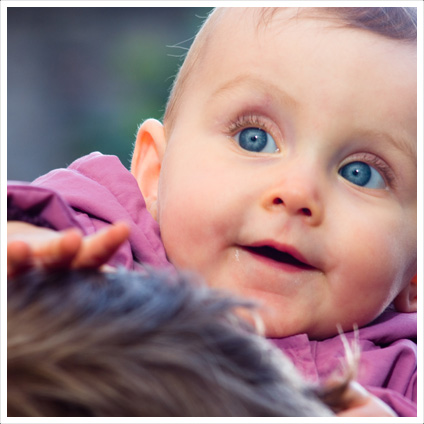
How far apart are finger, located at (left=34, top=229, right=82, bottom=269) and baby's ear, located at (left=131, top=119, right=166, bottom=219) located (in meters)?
0.38

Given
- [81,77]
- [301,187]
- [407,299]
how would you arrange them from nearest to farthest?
[301,187] < [407,299] < [81,77]

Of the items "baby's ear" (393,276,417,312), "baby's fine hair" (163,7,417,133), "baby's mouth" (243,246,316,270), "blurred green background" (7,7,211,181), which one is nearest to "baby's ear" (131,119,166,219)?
"baby's fine hair" (163,7,417,133)

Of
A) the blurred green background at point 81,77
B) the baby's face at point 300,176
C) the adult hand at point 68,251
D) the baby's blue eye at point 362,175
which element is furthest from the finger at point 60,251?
the blurred green background at point 81,77

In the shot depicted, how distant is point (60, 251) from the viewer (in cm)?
40

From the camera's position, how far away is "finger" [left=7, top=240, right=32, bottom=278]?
404 millimetres

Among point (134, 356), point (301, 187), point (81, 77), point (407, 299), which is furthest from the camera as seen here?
point (81, 77)

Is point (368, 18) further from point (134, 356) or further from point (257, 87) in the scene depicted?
point (134, 356)

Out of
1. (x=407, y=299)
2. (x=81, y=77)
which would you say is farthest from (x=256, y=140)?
(x=81, y=77)

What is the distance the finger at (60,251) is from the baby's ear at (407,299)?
47 cm

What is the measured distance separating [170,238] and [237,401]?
32 centimetres

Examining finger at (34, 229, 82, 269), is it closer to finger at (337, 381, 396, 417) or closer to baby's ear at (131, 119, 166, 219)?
finger at (337, 381, 396, 417)

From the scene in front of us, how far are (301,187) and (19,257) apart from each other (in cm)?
28

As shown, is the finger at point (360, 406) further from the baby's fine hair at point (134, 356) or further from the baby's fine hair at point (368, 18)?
the baby's fine hair at point (368, 18)

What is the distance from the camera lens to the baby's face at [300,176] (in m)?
0.62
